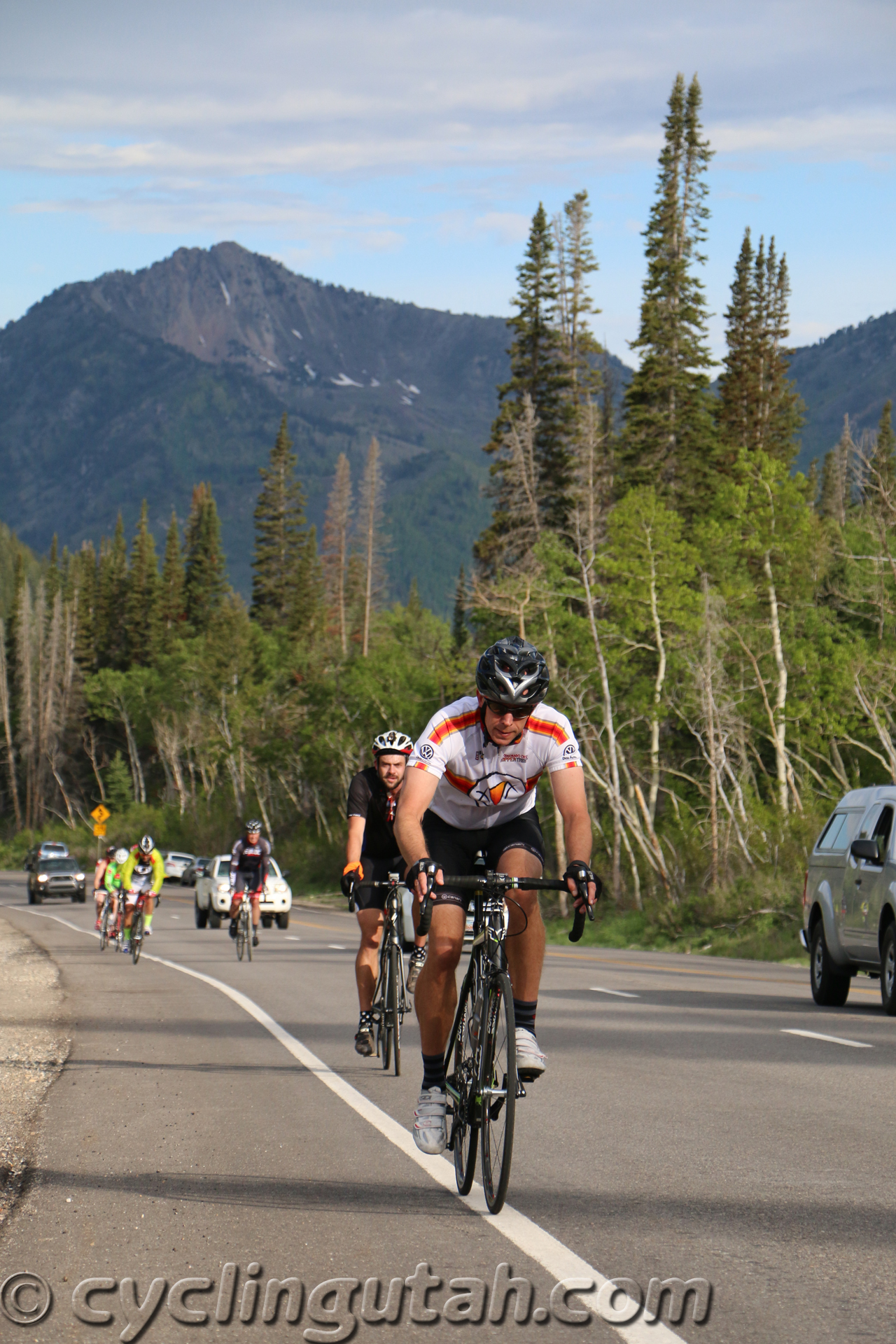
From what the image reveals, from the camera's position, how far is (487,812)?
7.04m

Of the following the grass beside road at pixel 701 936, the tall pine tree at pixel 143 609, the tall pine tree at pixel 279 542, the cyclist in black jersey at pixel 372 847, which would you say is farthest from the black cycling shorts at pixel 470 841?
the tall pine tree at pixel 143 609

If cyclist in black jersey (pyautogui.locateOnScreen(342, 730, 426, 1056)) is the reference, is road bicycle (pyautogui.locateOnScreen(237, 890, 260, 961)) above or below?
below

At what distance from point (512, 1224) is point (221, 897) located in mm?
32077

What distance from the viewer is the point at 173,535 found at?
13312cm

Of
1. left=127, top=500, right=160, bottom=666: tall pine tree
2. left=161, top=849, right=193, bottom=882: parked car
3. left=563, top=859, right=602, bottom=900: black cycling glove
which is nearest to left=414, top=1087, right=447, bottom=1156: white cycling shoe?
left=563, top=859, right=602, bottom=900: black cycling glove

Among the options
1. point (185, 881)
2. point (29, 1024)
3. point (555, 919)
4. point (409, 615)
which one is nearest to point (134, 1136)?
point (29, 1024)

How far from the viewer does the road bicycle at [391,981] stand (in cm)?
1073

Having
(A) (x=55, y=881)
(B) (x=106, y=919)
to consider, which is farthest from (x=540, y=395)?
(B) (x=106, y=919)

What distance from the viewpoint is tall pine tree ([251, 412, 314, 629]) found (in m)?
114

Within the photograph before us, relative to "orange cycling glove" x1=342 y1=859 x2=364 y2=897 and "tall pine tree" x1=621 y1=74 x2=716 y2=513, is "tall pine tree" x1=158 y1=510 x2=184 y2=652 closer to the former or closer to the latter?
"tall pine tree" x1=621 y1=74 x2=716 y2=513

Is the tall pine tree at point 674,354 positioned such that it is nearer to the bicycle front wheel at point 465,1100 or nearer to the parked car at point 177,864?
the parked car at point 177,864

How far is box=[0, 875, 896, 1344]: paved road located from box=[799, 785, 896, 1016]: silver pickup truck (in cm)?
65

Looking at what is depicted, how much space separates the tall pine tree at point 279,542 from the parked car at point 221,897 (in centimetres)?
7362

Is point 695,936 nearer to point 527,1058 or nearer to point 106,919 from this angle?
point 106,919
